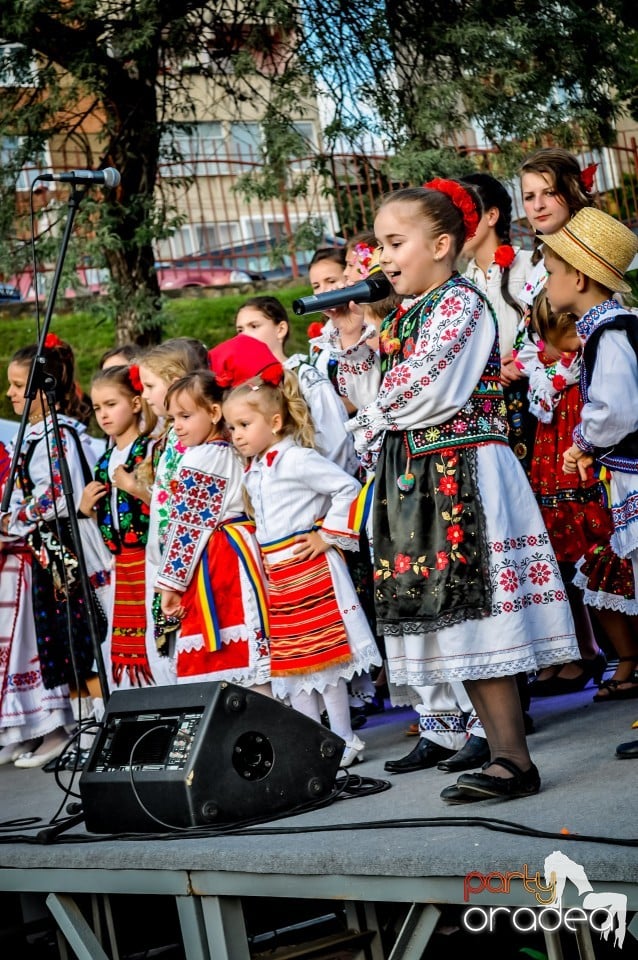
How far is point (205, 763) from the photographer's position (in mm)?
3014

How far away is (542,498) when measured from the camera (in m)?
4.05

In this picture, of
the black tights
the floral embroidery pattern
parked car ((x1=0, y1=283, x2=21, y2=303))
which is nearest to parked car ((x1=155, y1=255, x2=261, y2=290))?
parked car ((x1=0, y1=283, x2=21, y2=303))

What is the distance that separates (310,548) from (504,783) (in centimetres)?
127

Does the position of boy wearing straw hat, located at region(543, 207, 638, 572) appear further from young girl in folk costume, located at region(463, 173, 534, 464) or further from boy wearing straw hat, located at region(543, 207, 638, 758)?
young girl in folk costume, located at region(463, 173, 534, 464)

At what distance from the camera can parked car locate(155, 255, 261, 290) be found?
11.7 metres

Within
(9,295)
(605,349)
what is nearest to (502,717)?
(605,349)

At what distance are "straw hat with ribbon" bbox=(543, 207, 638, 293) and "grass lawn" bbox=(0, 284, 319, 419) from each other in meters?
7.55

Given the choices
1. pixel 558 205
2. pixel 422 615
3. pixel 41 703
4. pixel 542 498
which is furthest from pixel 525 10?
pixel 422 615

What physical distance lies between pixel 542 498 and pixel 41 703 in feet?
7.94

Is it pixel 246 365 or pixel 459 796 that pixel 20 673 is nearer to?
pixel 246 365

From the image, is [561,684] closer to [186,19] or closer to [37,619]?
[37,619]

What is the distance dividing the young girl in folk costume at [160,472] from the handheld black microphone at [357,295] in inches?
44.8

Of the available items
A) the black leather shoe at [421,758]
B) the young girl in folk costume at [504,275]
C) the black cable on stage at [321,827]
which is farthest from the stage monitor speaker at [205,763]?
the young girl in folk costume at [504,275]

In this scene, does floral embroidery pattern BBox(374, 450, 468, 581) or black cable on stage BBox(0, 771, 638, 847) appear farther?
floral embroidery pattern BBox(374, 450, 468, 581)
